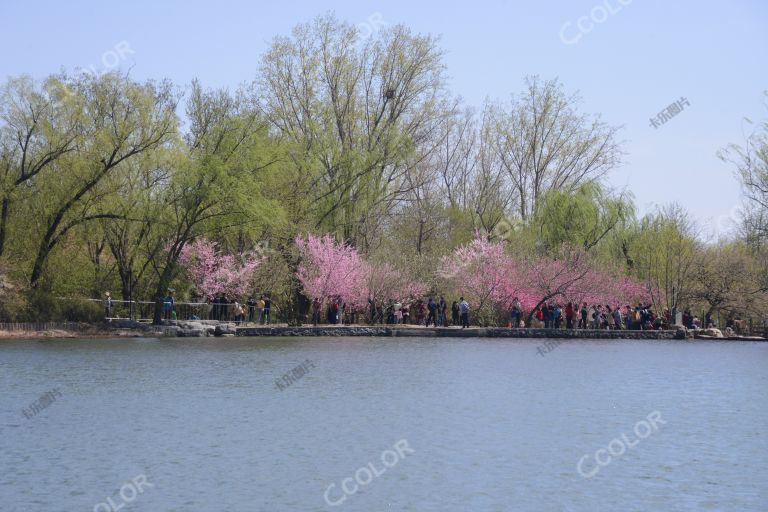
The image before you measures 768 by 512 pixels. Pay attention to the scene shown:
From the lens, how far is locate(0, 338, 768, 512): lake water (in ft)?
44.5

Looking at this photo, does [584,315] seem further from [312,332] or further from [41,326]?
[41,326]

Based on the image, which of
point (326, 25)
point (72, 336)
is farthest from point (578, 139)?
point (72, 336)

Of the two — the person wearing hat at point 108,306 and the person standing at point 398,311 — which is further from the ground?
the person standing at point 398,311

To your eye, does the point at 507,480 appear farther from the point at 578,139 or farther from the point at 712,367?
the point at 578,139

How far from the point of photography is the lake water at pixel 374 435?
13570 mm

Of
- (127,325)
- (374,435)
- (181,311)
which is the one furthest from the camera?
(181,311)

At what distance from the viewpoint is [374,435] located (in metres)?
18.2

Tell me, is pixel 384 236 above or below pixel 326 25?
below

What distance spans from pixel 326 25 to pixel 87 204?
60.5 feet

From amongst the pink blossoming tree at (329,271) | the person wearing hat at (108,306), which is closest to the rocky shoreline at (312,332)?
the person wearing hat at (108,306)

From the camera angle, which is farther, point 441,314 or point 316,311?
point 316,311

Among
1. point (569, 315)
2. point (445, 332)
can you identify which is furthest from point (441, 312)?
point (569, 315)

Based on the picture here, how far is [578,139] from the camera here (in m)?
66.3

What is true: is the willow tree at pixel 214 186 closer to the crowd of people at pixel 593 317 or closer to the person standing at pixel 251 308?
the person standing at pixel 251 308
